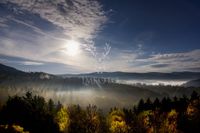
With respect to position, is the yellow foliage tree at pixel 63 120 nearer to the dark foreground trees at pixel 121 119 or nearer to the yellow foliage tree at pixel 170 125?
the dark foreground trees at pixel 121 119

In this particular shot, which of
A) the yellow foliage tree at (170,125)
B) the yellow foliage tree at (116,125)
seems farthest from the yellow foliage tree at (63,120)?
the yellow foliage tree at (170,125)

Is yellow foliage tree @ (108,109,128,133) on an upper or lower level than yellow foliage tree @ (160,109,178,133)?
lower

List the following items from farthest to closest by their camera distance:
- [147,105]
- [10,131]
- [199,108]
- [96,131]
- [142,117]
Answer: [147,105], [199,108], [142,117], [96,131], [10,131]

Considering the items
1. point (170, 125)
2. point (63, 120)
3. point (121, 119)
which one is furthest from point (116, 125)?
point (170, 125)

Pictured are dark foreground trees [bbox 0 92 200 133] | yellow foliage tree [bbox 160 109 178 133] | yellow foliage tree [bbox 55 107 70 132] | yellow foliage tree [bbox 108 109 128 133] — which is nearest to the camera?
dark foreground trees [bbox 0 92 200 133]

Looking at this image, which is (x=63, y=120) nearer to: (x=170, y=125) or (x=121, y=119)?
(x=121, y=119)

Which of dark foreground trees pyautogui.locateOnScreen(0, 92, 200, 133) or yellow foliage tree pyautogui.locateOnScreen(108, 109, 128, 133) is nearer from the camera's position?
dark foreground trees pyautogui.locateOnScreen(0, 92, 200, 133)

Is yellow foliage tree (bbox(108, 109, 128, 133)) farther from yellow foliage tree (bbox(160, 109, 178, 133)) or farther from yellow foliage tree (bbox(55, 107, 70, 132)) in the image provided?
yellow foliage tree (bbox(55, 107, 70, 132))

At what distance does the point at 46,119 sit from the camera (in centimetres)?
6050

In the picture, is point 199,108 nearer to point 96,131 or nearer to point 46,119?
point 96,131

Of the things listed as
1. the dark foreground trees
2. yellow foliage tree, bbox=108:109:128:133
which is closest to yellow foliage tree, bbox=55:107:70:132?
the dark foreground trees

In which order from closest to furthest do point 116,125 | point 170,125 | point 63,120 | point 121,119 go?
point 170,125 → point 63,120 → point 116,125 → point 121,119

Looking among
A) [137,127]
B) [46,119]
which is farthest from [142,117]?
[46,119]

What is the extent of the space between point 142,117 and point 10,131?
82537 mm
